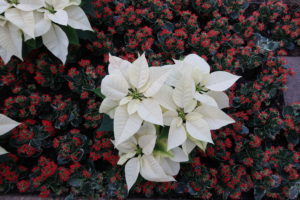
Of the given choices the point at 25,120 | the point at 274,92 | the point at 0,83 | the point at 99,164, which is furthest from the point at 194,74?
the point at 0,83

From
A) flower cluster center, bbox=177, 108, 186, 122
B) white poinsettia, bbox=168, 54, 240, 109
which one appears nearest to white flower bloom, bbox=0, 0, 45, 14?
white poinsettia, bbox=168, 54, 240, 109

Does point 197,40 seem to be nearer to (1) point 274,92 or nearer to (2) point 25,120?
(1) point 274,92

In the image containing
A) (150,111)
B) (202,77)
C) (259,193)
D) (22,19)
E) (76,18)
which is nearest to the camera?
(150,111)

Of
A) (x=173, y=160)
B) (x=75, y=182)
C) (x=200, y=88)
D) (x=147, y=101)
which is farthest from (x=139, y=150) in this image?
(x=75, y=182)

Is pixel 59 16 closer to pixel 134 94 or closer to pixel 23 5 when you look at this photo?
pixel 23 5

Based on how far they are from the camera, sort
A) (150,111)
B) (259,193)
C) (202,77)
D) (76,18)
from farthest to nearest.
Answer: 1. (259,193)
2. (76,18)
3. (202,77)
4. (150,111)

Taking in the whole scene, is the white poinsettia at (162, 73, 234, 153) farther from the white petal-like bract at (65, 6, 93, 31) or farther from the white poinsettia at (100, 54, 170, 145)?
Result: the white petal-like bract at (65, 6, 93, 31)

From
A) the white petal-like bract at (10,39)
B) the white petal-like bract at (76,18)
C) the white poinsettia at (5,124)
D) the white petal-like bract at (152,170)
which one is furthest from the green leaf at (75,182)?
the white petal-like bract at (76,18)
